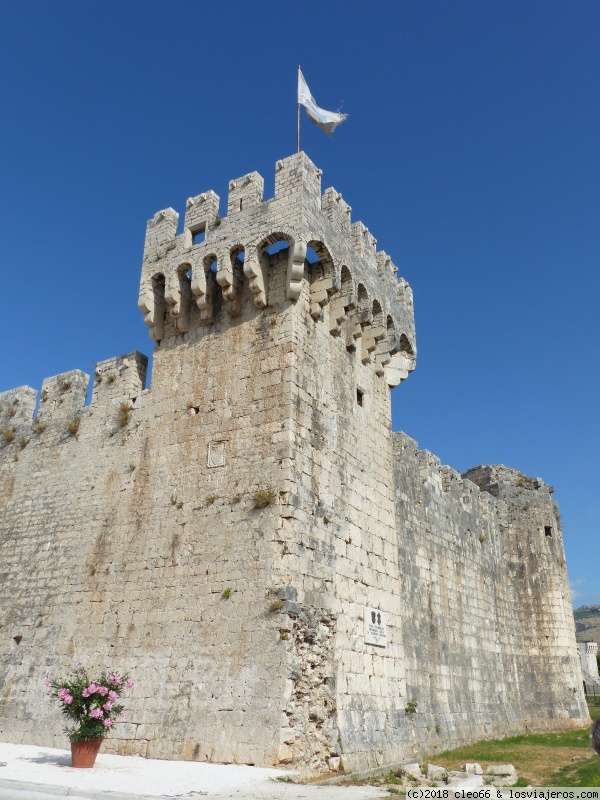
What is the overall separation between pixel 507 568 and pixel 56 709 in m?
14.1

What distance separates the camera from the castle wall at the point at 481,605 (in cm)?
1456

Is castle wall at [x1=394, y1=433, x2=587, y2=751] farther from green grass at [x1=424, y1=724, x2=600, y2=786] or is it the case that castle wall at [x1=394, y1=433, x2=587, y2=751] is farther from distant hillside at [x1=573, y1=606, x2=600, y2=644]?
distant hillside at [x1=573, y1=606, x2=600, y2=644]

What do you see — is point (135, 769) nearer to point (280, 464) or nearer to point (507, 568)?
point (280, 464)

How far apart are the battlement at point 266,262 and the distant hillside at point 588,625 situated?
67758 millimetres

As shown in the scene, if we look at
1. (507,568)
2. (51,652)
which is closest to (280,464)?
(51,652)

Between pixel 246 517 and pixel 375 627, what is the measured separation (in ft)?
10.8

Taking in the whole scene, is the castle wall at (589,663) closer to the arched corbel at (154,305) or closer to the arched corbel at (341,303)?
the arched corbel at (341,303)

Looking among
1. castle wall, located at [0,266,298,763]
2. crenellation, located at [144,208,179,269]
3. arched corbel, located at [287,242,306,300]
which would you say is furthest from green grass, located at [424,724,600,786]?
crenellation, located at [144,208,179,269]

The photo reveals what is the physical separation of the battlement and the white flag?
1.52m

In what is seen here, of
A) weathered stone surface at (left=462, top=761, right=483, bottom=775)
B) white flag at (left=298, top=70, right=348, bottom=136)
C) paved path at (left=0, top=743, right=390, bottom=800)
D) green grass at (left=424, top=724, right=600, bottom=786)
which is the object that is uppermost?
white flag at (left=298, top=70, right=348, bottom=136)

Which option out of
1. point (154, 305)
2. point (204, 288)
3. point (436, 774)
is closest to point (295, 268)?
point (204, 288)

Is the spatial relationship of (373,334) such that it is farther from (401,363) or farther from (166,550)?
(166,550)

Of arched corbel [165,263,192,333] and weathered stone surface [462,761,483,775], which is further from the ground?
arched corbel [165,263,192,333]

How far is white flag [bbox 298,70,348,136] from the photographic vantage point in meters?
13.3
